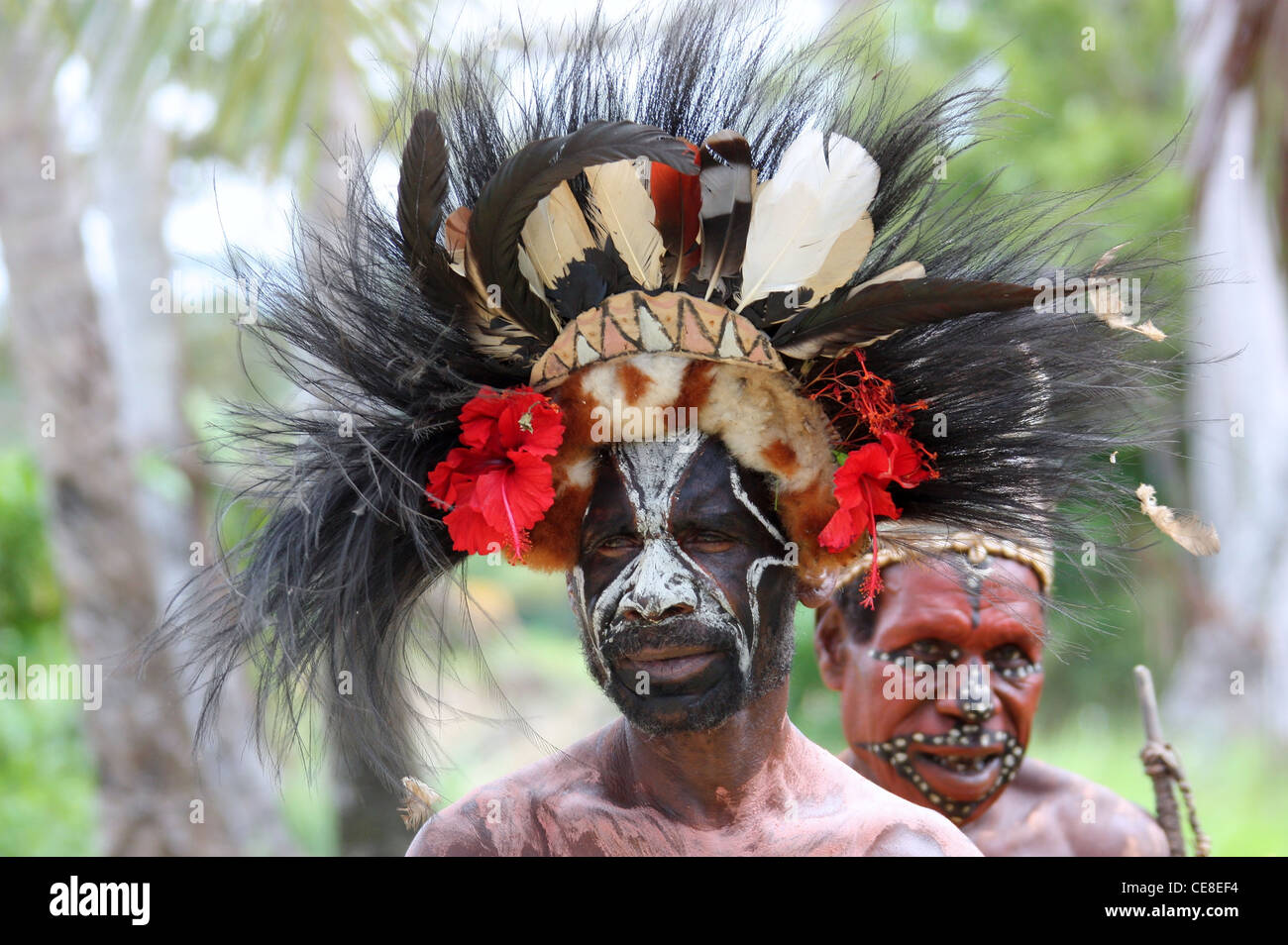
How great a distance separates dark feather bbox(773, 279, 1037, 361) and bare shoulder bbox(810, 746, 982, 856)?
0.92m

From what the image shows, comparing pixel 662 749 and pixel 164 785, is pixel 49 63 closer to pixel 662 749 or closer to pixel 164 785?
pixel 164 785

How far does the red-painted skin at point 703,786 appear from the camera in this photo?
8.02 feet

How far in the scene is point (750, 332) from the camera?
2426 millimetres

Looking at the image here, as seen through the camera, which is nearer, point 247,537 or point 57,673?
point 247,537

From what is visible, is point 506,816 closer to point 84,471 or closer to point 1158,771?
point 1158,771

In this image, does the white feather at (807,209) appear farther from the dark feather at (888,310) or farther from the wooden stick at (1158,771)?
the wooden stick at (1158,771)

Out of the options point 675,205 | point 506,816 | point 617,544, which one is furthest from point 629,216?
point 506,816

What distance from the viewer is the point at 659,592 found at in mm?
2354

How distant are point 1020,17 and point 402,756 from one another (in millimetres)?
14597

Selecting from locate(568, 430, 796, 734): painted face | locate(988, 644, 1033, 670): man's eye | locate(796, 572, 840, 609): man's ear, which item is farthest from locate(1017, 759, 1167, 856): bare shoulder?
locate(568, 430, 796, 734): painted face

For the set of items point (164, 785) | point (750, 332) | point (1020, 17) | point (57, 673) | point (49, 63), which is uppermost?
point (1020, 17)

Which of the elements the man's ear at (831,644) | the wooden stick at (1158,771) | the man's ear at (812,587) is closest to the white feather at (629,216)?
the man's ear at (812,587)

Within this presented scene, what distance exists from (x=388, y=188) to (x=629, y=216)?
631 millimetres
